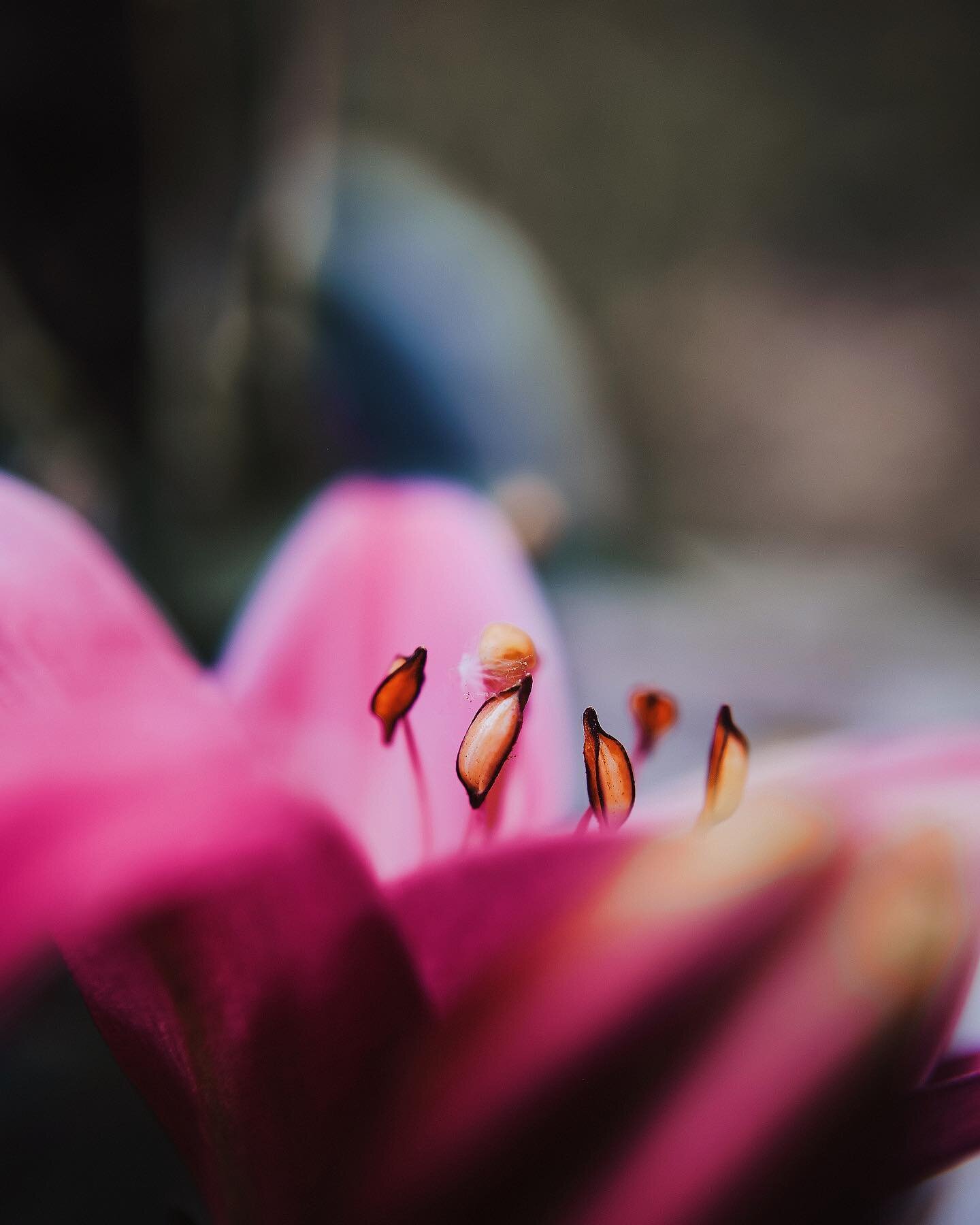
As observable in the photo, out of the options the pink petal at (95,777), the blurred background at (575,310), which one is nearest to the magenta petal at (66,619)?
the pink petal at (95,777)

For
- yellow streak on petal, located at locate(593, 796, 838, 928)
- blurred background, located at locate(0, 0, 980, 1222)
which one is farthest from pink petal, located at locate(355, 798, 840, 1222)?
blurred background, located at locate(0, 0, 980, 1222)

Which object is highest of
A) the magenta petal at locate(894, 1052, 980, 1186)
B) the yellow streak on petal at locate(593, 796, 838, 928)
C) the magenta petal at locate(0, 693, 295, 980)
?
the magenta petal at locate(0, 693, 295, 980)

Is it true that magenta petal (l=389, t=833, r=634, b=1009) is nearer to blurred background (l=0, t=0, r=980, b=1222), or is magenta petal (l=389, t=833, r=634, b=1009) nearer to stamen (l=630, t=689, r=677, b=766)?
stamen (l=630, t=689, r=677, b=766)

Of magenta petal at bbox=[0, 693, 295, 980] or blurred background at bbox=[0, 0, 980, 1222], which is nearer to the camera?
magenta petal at bbox=[0, 693, 295, 980]

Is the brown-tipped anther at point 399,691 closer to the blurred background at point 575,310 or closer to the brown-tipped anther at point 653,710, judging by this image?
the brown-tipped anther at point 653,710

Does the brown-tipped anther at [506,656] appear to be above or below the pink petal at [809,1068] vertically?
above

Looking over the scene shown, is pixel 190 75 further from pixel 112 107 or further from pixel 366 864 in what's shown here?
pixel 366 864
